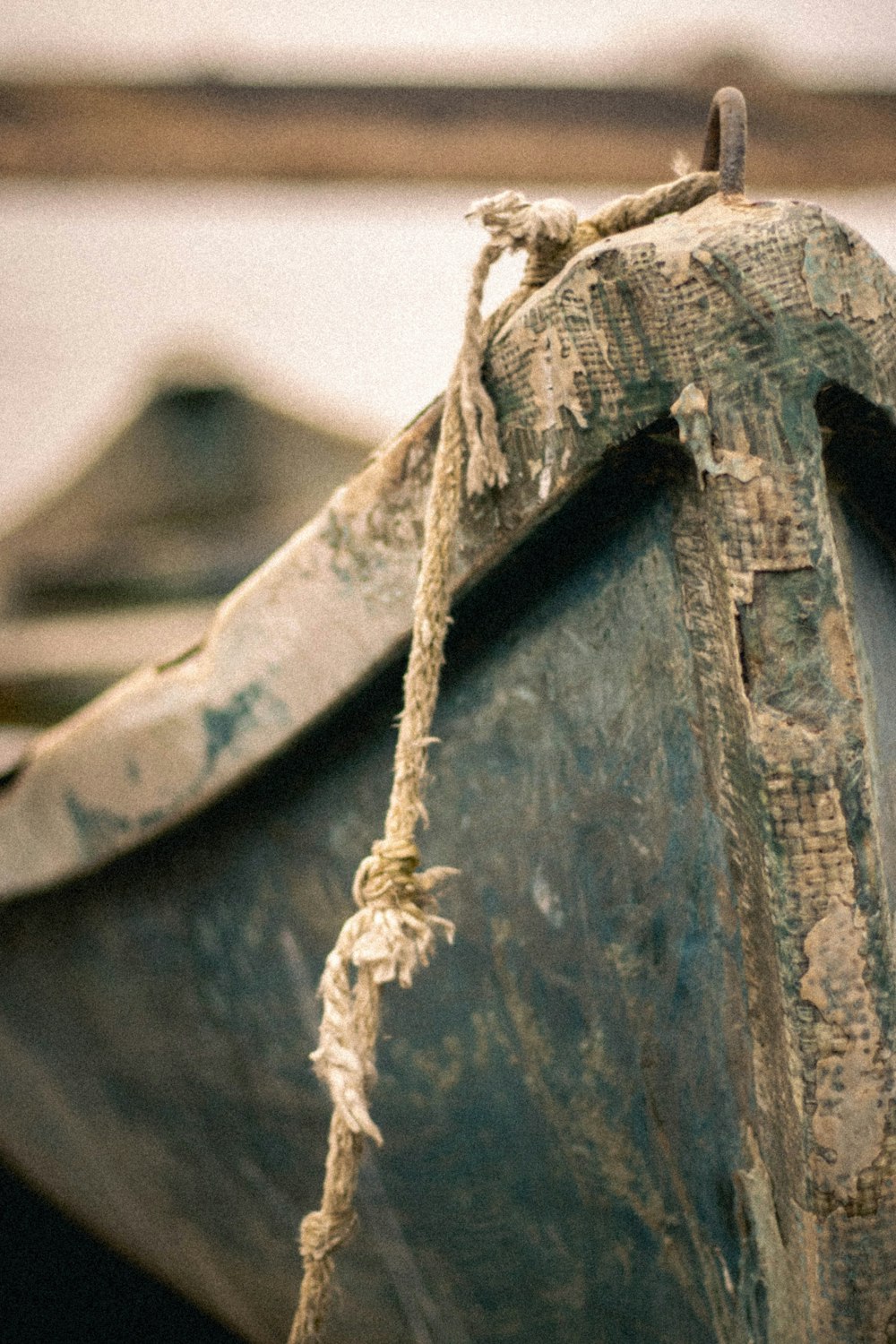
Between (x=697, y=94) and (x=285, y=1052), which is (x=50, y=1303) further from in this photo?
(x=697, y=94)

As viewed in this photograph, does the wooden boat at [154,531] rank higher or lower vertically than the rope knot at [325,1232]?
higher

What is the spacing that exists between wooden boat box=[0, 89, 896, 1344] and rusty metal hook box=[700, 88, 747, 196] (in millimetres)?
19

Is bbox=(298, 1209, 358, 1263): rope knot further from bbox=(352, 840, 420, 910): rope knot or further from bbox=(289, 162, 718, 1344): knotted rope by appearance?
bbox=(352, 840, 420, 910): rope knot

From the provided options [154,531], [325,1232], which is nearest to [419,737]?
[325,1232]

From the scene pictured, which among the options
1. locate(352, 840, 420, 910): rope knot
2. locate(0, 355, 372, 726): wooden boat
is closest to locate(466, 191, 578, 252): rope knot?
locate(352, 840, 420, 910): rope knot

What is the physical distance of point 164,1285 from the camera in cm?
94

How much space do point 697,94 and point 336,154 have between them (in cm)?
79

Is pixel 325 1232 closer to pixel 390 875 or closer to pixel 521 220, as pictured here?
pixel 390 875

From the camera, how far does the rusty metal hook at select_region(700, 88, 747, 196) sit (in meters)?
0.46

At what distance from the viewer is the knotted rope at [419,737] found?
0.47m

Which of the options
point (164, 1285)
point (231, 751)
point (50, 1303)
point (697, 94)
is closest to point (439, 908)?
point (231, 751)

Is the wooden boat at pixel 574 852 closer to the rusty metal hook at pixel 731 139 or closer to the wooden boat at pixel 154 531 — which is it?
the rusty metal hook at pixel 731 139

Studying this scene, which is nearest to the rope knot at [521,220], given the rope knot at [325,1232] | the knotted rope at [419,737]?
the knotted rope at [419,737]

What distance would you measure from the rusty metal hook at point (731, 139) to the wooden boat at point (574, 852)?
0.06ft
